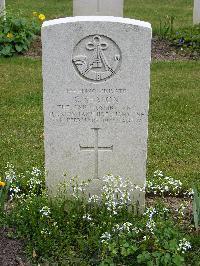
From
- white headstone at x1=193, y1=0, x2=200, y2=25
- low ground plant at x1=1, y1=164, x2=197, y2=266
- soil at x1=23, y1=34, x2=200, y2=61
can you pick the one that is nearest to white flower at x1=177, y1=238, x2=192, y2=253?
low ground plant at x1=1, y1=164, x2=197, y2=266

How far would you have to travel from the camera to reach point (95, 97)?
4.53 meters

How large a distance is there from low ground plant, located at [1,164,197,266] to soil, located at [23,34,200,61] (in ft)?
16.9

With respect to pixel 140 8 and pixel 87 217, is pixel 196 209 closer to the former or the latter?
pixel 87 217

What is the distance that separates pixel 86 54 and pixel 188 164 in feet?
6.71

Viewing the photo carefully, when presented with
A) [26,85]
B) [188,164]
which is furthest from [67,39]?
[26,85]

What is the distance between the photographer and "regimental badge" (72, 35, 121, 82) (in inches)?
173

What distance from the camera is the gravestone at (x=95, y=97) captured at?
4.36m

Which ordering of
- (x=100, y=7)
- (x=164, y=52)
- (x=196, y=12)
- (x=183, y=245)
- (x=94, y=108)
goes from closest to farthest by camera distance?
(x=183, y=245) < (x=94, y=108) < (x=164, y=52) < (x=100, y=7) < (x=196, y=12)

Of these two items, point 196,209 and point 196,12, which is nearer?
point 196,209

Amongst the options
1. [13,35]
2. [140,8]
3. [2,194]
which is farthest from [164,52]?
[2,194]

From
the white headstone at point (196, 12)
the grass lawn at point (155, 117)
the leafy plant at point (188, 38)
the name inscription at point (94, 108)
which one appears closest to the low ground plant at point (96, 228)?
the name inscription at point (94, 108)

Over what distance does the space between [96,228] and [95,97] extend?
0.95 meters

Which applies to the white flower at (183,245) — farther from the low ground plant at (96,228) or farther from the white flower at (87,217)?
the white flower at (87,217)

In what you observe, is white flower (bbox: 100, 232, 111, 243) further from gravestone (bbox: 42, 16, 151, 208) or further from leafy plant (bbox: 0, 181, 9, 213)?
leafy plant (bbox: 0, 181, 9, 213)
